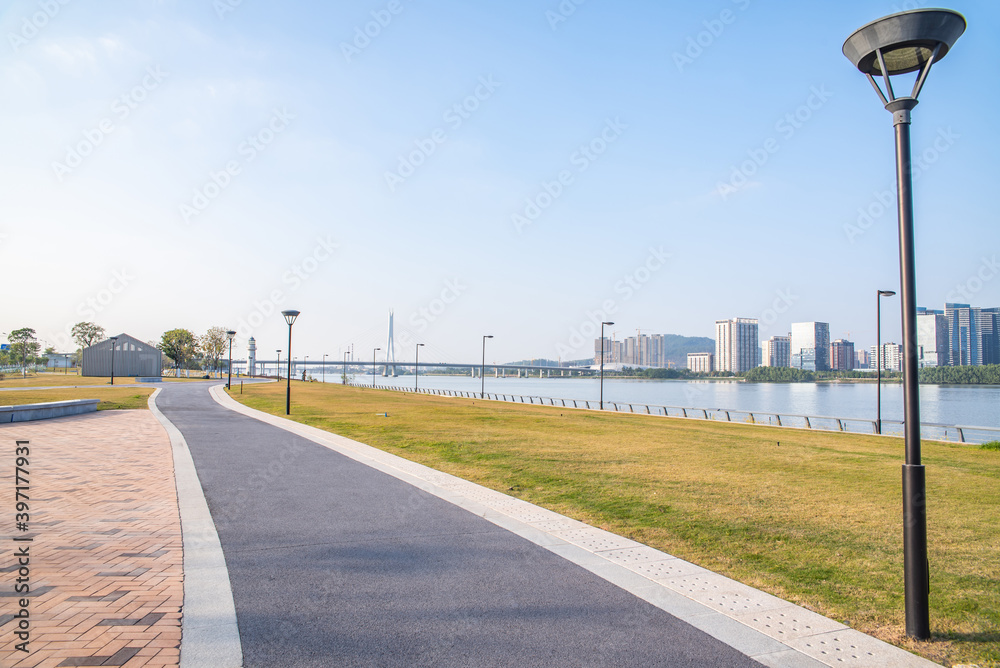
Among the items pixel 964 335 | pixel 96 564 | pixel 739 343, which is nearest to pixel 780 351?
pixel 739 343

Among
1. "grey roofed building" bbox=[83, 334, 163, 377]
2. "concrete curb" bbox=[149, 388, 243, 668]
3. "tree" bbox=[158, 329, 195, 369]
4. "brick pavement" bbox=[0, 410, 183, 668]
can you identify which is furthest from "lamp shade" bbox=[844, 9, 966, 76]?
"tree" bbox=[158, 329, 195, 369]

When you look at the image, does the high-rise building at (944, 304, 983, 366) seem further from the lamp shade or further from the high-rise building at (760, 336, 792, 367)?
the lamp shade

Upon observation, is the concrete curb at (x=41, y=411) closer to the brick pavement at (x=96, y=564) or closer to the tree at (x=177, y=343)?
the brick pavement at (x=96, y=564)

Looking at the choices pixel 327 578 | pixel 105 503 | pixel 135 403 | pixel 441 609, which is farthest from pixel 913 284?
pixel 135 403

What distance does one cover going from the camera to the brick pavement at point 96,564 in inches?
147

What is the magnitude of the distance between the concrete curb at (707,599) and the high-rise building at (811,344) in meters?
116

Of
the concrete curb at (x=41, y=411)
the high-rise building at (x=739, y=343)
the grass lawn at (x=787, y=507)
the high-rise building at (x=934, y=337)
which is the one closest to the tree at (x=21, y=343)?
the concrete curb at (x=41, y=411)

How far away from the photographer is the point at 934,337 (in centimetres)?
6756

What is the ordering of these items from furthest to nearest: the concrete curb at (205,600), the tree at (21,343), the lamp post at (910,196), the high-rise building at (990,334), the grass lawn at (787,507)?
the tree at (21,343)
the high-rise building at (990,334)
the grass lawn at (787,507)
the lamp post at (910,196)
the concrete curb at (205,600)

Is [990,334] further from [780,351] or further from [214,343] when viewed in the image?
[214,343]

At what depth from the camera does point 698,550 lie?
5969 mm

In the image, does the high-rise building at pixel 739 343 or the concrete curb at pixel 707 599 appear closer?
the concrete curb at pixel 707 599

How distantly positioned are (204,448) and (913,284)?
44.1 feet

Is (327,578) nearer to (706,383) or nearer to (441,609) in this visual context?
(441,609)
